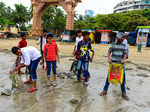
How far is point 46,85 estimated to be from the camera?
4.62m

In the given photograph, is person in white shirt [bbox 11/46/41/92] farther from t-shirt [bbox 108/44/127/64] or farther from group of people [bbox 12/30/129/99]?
t-shirt [bbox 108/44/127/64]

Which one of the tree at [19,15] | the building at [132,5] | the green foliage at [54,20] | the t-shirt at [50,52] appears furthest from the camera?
the building at [132,5]

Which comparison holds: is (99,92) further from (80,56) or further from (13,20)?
(13,20)

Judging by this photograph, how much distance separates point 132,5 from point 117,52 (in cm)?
9488

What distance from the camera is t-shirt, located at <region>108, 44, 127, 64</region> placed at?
3.66 meters

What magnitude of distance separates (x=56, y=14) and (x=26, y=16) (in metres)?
8.67

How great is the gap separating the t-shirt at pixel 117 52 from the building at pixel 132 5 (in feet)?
296

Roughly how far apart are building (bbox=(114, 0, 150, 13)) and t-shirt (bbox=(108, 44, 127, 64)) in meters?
90.3

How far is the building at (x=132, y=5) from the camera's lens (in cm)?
8375

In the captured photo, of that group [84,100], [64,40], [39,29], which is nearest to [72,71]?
[84,100]

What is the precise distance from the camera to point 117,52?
12.1 feet

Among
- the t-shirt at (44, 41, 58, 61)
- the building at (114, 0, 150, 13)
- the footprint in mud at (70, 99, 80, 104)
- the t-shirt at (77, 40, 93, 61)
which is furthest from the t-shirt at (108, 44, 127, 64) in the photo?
the building at (114, 0, 150, 13)

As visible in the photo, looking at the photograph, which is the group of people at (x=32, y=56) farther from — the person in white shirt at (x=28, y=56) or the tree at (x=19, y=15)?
the tree at (x=19, y=15)

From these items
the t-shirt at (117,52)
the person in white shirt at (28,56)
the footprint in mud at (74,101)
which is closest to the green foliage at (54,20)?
the person in white shirt at (28,56)
